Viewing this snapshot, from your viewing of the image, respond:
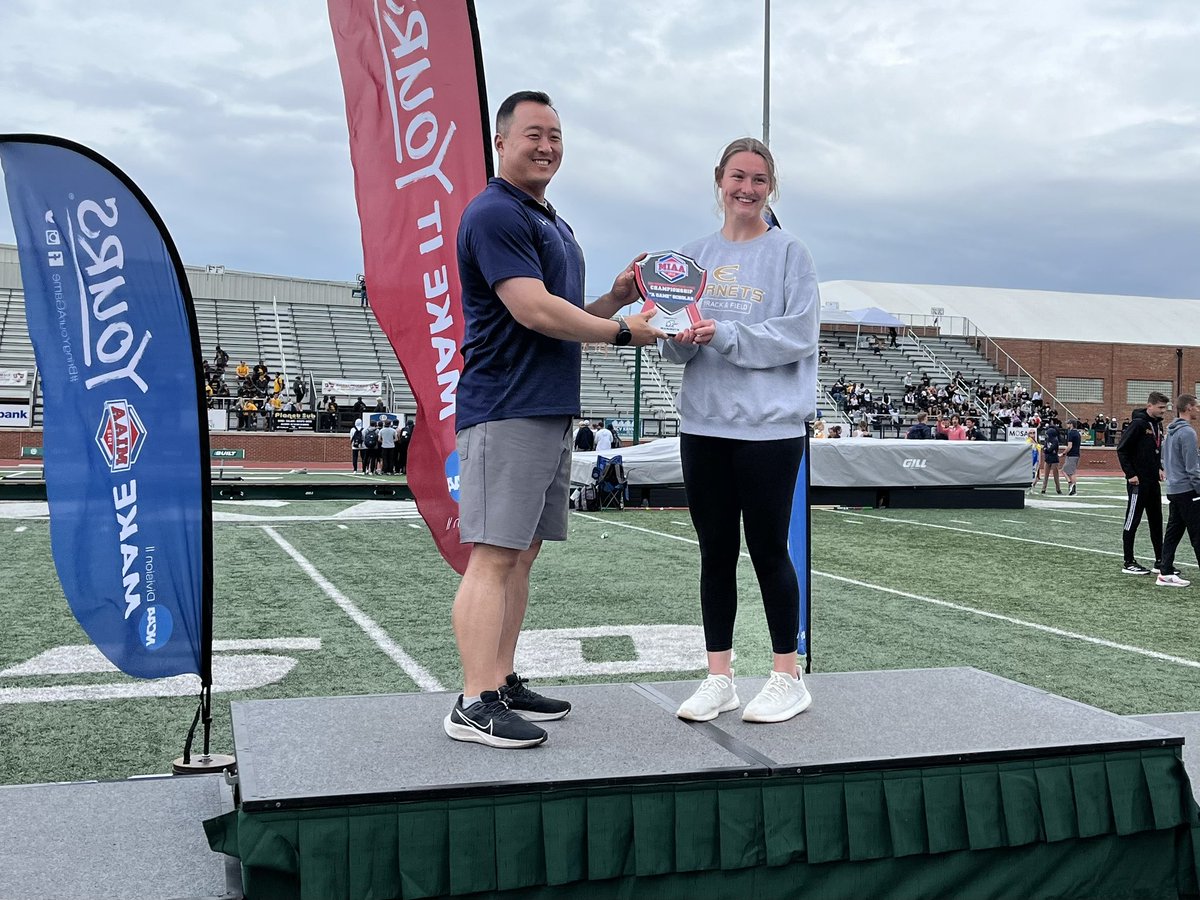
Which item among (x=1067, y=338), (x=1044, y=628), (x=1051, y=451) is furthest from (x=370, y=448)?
(x=1067, y=338)

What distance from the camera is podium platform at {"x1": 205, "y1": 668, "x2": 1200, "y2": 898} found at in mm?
2668

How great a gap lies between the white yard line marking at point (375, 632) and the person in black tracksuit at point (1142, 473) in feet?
22.7

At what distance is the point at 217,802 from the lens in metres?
3.32

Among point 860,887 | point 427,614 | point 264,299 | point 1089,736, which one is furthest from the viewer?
point 264,299

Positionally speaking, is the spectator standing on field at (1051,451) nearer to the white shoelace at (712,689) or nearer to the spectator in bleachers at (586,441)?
the spectator in bleachers at (586,441)

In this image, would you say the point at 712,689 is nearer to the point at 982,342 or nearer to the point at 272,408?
the point at 272,408

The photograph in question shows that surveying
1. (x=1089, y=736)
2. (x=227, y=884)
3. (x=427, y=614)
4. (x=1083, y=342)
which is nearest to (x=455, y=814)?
(x=227, y=884)

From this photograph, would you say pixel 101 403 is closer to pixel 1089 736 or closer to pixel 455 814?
pixel 455 814

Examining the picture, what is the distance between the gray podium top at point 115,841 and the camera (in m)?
2.66

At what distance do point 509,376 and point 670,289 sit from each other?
0.51m

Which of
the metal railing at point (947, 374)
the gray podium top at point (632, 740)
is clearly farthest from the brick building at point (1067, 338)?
the gray podium top at point (632, 740)

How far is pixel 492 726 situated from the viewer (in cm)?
308

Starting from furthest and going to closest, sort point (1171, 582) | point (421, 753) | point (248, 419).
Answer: point (248, 419)
point (1171, 582)
point (421, 753)

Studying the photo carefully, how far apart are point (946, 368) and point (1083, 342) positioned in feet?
29.7
